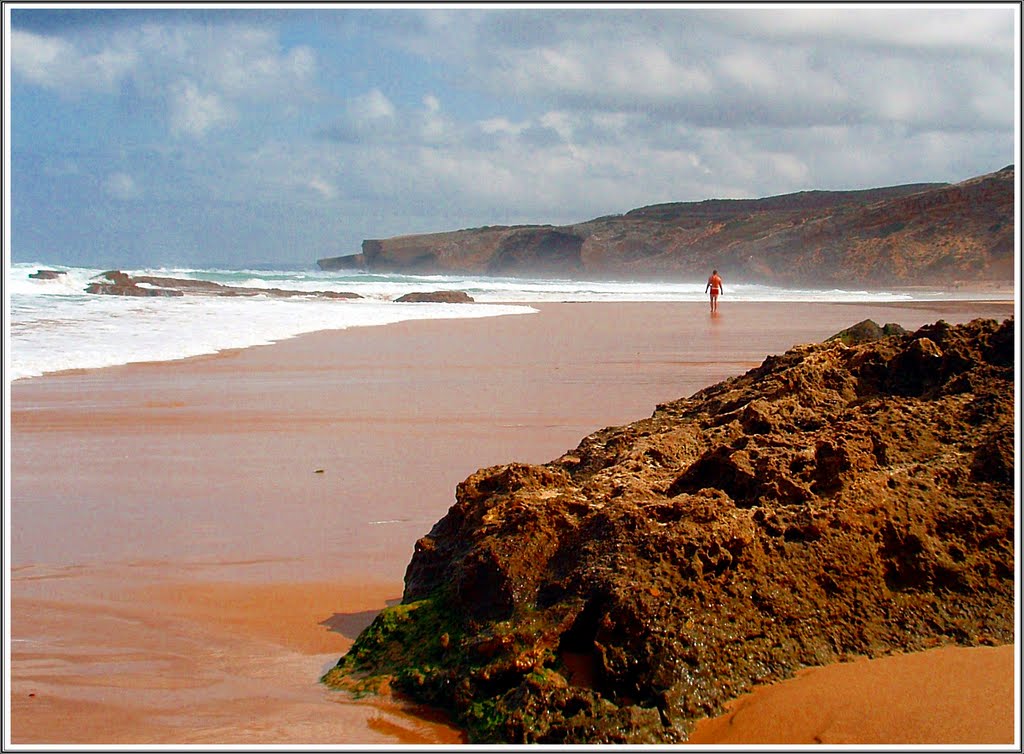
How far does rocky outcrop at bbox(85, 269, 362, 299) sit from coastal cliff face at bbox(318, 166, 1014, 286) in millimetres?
34194

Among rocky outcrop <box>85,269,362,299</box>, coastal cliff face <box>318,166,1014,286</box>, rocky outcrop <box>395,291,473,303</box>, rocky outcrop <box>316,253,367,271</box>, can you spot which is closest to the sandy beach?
rocky outcrop <box>395,291,473,303</box>

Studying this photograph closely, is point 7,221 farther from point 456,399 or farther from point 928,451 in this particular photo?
point 456,399

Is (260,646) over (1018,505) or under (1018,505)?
under

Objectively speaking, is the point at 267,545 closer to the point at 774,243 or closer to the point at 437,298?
the point at 437,298

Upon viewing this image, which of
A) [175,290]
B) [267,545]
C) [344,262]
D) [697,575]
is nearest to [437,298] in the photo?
[175,290]

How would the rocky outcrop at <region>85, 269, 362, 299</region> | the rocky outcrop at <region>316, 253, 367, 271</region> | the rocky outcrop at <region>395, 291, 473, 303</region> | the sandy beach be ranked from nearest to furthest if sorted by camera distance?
1. the sandy beach
2. the rocky outcrop at <region>85, 269, 362, 299</region>
3. the rocky outcrop at <region>395, 291, 473, 303</region>
4. the rocky outcrop at <region>316, 253, 367, 271</region>

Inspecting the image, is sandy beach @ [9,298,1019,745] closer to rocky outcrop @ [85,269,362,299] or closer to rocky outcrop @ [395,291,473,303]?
rocky outcrop @ [395,291,473,303]

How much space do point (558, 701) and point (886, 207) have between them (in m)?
70.2

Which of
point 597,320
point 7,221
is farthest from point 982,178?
point 7,221

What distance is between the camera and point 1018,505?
2.59 metres

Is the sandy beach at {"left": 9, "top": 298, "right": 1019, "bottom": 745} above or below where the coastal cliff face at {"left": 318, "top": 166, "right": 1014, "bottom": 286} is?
below

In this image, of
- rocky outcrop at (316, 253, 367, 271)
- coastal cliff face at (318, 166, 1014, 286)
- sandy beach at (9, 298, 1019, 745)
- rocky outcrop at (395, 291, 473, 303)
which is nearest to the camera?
sandy beach at (9, 298, 1019, 745)

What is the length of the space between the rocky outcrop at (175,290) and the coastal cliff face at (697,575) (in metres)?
28.3

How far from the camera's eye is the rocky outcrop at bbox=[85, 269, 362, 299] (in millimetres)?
30281
